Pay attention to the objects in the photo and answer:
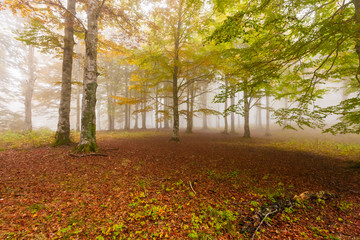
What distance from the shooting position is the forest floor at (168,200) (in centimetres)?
286

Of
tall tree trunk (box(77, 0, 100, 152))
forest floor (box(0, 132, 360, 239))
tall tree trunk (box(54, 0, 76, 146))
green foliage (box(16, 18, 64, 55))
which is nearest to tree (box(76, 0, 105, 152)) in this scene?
tall tree trunk (box(77, 0, 100, 152))

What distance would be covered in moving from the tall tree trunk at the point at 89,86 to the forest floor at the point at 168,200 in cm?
95

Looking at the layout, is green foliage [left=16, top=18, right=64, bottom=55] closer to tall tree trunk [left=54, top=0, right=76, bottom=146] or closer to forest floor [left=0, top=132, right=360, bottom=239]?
tall tree trunk [left=54, top=0, right=76, bottom=146]

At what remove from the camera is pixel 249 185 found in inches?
187

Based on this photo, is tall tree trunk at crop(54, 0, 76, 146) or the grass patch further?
tall tree trunk at crop(54, 0, 76, 146)

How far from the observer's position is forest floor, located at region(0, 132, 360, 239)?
9.37ft

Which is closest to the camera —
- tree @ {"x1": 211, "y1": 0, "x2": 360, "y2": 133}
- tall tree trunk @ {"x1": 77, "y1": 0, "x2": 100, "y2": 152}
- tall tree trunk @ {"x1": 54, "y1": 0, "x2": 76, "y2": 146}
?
tree @ {"x1": 211, "y1": 0, "x2": 360, "y2": 133}

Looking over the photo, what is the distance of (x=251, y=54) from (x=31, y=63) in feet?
70.5

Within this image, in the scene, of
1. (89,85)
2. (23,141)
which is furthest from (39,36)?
(23,141)

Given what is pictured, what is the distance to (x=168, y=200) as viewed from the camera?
3811 mm

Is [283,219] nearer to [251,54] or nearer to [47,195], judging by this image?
[47,195]

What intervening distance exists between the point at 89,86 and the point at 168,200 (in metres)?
6.06

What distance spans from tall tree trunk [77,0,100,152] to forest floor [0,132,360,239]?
37.2 inches

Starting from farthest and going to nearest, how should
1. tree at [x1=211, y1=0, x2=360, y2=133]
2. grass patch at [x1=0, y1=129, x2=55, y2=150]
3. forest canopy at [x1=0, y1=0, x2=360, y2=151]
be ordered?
1. grass patch at [x1=0, y1=129, x2=55, y2=150]
2. forest canopy at [x1=0, y1=0, x2=360, y2=151]
3. tree at [x1=211, y1=0, x2=360, y2=133]
